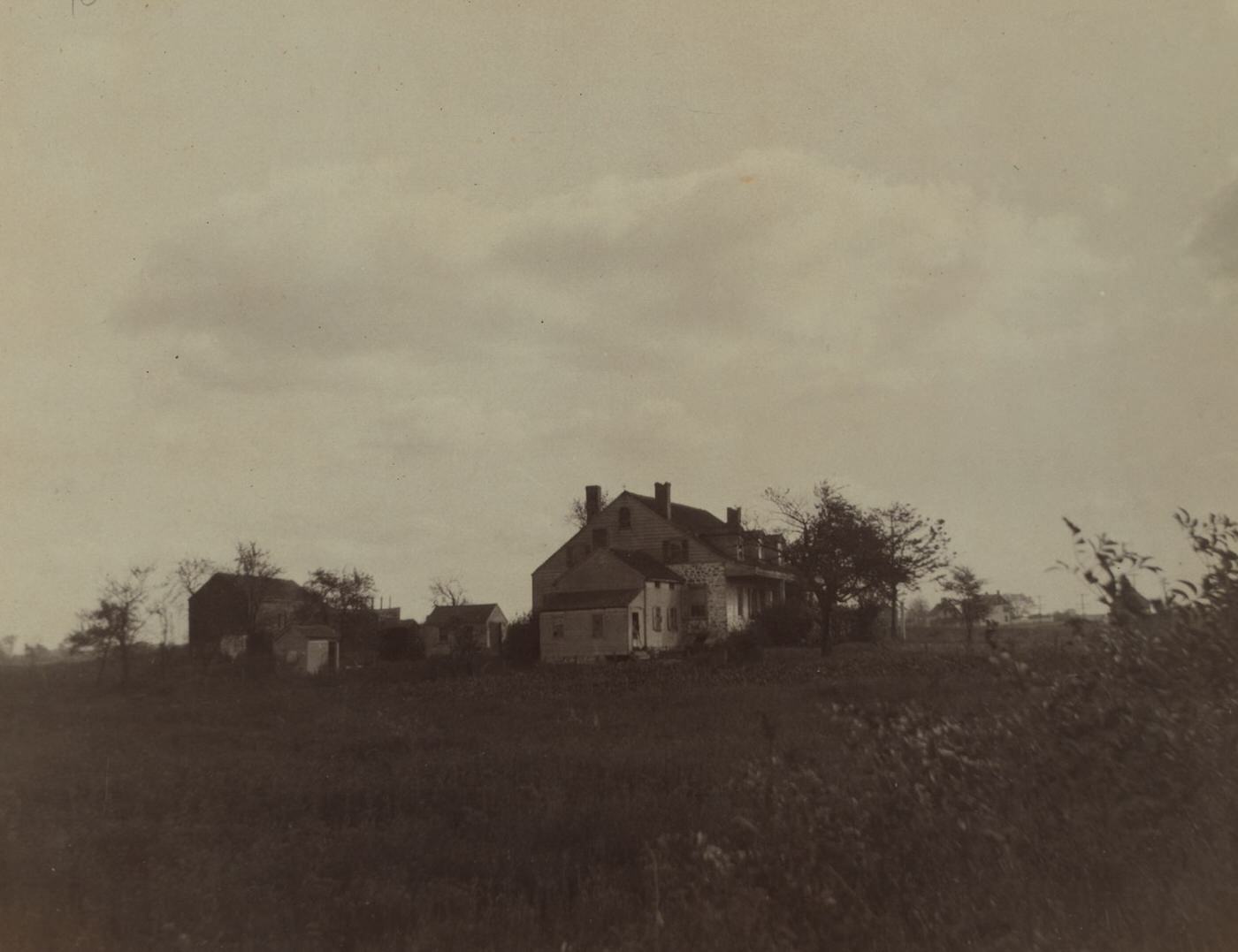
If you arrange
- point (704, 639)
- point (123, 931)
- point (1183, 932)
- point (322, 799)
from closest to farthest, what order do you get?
1. point (1183, 932)
2. point (123, 931)
3. point (322, 799)
4. point (704, 639)

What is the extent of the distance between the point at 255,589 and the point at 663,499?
25.6 meters

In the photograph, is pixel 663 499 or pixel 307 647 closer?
pixel 663 499

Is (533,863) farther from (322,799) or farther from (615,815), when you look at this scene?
(322,799)

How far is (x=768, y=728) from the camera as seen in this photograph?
11.0 meters

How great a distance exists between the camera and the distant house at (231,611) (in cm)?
6097

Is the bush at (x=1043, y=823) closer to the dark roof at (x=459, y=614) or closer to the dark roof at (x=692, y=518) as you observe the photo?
the dark roof at (x=692, y=518)

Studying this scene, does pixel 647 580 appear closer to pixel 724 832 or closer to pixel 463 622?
pixel 463 622

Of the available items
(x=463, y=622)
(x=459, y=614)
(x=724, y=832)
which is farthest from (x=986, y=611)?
(x=459, y=614)

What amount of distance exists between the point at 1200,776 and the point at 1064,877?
2.85 feet

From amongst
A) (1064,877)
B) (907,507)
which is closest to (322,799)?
(1064,877)

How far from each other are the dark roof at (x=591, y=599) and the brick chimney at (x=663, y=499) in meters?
7.09

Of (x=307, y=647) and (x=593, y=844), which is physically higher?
(x=307, y=647)

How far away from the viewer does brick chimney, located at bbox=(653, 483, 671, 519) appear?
49406 millimetres

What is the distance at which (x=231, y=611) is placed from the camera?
206ft
